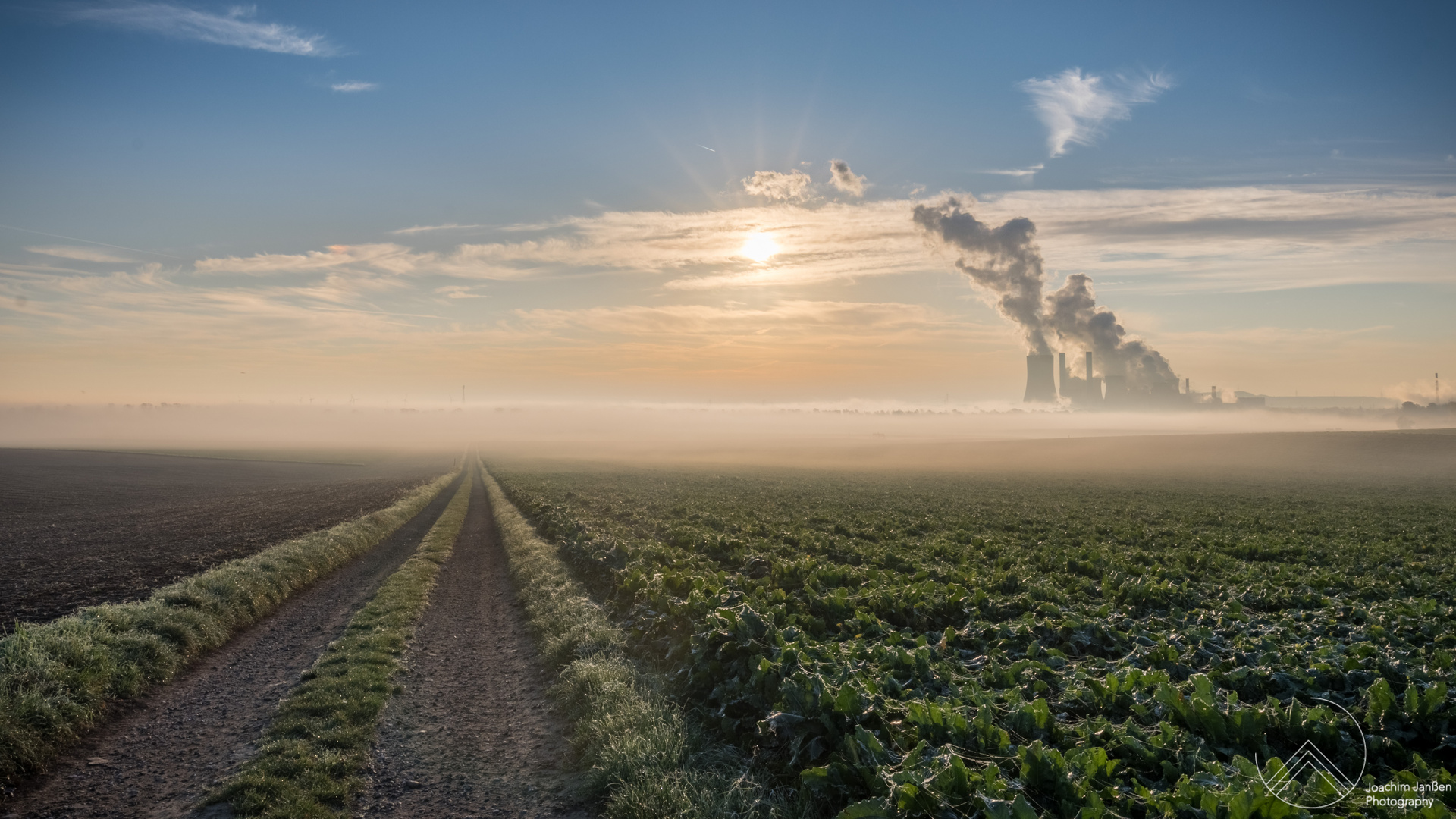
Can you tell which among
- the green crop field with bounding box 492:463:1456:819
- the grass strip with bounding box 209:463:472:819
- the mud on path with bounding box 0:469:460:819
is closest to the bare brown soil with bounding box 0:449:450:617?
the mud on path with bounding box 0:469:460:819

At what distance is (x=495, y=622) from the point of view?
17359mm

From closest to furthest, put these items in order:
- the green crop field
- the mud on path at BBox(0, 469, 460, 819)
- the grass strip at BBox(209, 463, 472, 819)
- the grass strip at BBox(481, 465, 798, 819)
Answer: the green crop field, the grass strip at BBox(481, 465, 798, 819), the grass strip at BBox(209, 463, 472, 819), the mud on path at BBox(0, 469, 460, 819)

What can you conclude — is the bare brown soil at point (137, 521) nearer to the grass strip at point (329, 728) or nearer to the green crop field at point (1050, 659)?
the grass strip at point (329, 728)

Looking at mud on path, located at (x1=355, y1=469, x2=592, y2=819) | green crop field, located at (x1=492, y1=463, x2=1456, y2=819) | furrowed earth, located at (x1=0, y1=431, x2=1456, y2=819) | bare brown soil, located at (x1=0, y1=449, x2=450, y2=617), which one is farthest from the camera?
bare brown soil, located at (x1=0, y1=449, x2=450, y2=617)

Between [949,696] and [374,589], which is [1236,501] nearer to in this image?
[949,696]

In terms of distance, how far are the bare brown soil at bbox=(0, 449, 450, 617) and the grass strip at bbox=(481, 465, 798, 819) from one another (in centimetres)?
1364

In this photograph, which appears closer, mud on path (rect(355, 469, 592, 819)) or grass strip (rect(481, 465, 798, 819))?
grass strip (rect(481, 465, 798, 819))

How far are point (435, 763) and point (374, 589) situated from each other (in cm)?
1363

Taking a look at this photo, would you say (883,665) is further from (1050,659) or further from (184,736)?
(184,736)

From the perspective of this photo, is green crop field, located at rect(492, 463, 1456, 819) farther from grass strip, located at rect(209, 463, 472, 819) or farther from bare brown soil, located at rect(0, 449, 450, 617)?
bare brown soil, located at rect(0, 449, 450, 617)

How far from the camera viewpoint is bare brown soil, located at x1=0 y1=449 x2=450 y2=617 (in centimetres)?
2044

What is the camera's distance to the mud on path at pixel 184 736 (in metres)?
8.18

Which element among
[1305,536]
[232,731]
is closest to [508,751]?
[232,731]

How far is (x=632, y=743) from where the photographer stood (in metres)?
8.74
